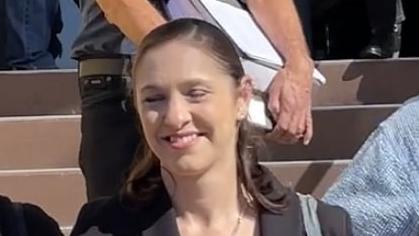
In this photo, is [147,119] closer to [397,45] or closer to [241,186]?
[241,186]

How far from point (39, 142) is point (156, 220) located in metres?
2.98

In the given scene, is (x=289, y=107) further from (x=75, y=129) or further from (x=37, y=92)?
(x=37, y=92)

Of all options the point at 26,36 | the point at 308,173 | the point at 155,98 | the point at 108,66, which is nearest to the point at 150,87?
the point at 155,98

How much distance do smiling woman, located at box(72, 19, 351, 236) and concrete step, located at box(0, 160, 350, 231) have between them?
7.67 feet

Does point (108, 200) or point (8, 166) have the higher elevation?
point (108, 200)

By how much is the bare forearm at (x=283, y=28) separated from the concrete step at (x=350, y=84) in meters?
2.59

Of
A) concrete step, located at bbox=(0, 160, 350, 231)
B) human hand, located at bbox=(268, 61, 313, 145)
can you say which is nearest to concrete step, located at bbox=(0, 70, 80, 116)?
concrete step, located at bbox=(0, 160, 350, 231)

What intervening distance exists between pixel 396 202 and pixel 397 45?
3.22 m

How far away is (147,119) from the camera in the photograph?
280cm

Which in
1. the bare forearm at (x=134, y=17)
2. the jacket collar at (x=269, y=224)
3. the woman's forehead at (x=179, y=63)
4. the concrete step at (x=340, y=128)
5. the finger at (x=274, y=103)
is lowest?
the concrete step at (x=340, y=128)

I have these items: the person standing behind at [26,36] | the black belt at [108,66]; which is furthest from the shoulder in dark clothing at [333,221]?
the person standing behind at [26,36]

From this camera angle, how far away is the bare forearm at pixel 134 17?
3.20 metres

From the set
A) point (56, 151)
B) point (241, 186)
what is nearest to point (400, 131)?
point (241, 186)

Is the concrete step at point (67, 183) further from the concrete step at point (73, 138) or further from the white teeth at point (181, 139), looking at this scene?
the white teeth at point (181, 139)
